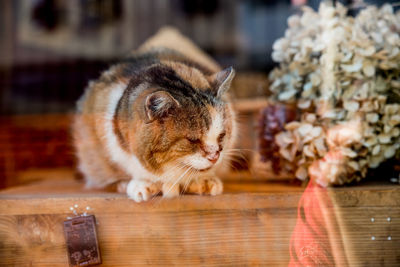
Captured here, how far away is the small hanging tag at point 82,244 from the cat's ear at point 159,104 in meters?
0.35

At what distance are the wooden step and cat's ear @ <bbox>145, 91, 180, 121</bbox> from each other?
10.1 inches

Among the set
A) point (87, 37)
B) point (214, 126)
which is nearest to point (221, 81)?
point (214, 126)

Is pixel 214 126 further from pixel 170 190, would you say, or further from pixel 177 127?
pixel 170 190

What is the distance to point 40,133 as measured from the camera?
1.88 metres

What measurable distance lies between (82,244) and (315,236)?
0.64 meters

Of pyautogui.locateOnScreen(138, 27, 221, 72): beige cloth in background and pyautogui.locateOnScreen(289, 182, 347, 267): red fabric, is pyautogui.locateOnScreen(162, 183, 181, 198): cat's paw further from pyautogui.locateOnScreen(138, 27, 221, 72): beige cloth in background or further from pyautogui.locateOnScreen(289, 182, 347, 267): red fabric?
pyautogui.locateOnScreen(138, 27, 221, 72): beige cloth in background

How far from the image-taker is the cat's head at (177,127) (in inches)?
37.8

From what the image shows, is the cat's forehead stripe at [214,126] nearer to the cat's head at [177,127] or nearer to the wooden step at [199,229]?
the cat's head at [177,127]

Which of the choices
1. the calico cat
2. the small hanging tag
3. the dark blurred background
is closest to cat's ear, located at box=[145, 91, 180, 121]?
the calico cat

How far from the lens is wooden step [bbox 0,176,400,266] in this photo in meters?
0.99

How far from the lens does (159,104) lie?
0.93 meters

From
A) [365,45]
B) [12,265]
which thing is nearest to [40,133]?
[12,265]

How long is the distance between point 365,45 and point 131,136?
79 cm

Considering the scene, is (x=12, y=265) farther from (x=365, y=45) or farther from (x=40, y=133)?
(x=365, y=45)
